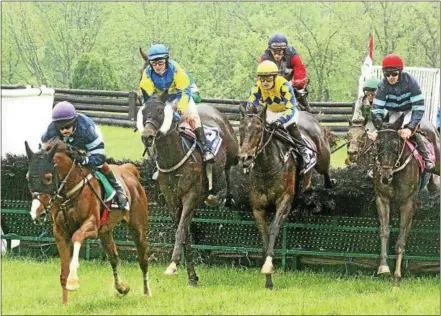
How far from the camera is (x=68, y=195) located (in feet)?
38.4

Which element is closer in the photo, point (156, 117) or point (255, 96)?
point (156, 117)

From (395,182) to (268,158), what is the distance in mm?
1784

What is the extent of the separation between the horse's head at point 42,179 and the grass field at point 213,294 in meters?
1.17

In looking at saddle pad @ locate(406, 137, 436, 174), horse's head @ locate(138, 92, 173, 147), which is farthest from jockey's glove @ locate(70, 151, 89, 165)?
saddle pad @ locate(406, 137, 436, 174)

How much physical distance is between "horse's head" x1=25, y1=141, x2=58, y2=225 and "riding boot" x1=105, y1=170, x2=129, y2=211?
1167 mm

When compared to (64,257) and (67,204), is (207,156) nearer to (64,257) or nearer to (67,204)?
(67,204)

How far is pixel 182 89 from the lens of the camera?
14047mm

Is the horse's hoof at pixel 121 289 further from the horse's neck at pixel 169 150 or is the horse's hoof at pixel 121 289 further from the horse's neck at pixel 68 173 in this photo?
the horse's neck at pixel 169 150

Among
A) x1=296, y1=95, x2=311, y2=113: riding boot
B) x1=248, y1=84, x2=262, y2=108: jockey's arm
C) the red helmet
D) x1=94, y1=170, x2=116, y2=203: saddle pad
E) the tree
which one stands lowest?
the tree

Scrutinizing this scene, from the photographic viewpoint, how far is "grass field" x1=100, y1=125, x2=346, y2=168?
91.5 ft

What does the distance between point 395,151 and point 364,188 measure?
5.22 ft

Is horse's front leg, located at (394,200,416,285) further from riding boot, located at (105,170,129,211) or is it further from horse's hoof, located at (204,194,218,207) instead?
riding boot, located at (105,170,129,211)

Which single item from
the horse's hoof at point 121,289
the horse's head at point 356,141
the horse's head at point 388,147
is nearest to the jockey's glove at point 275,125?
the horse's head at point 388,147

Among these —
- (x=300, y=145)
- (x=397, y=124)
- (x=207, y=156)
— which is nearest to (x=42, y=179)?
(x=207, y=156)
